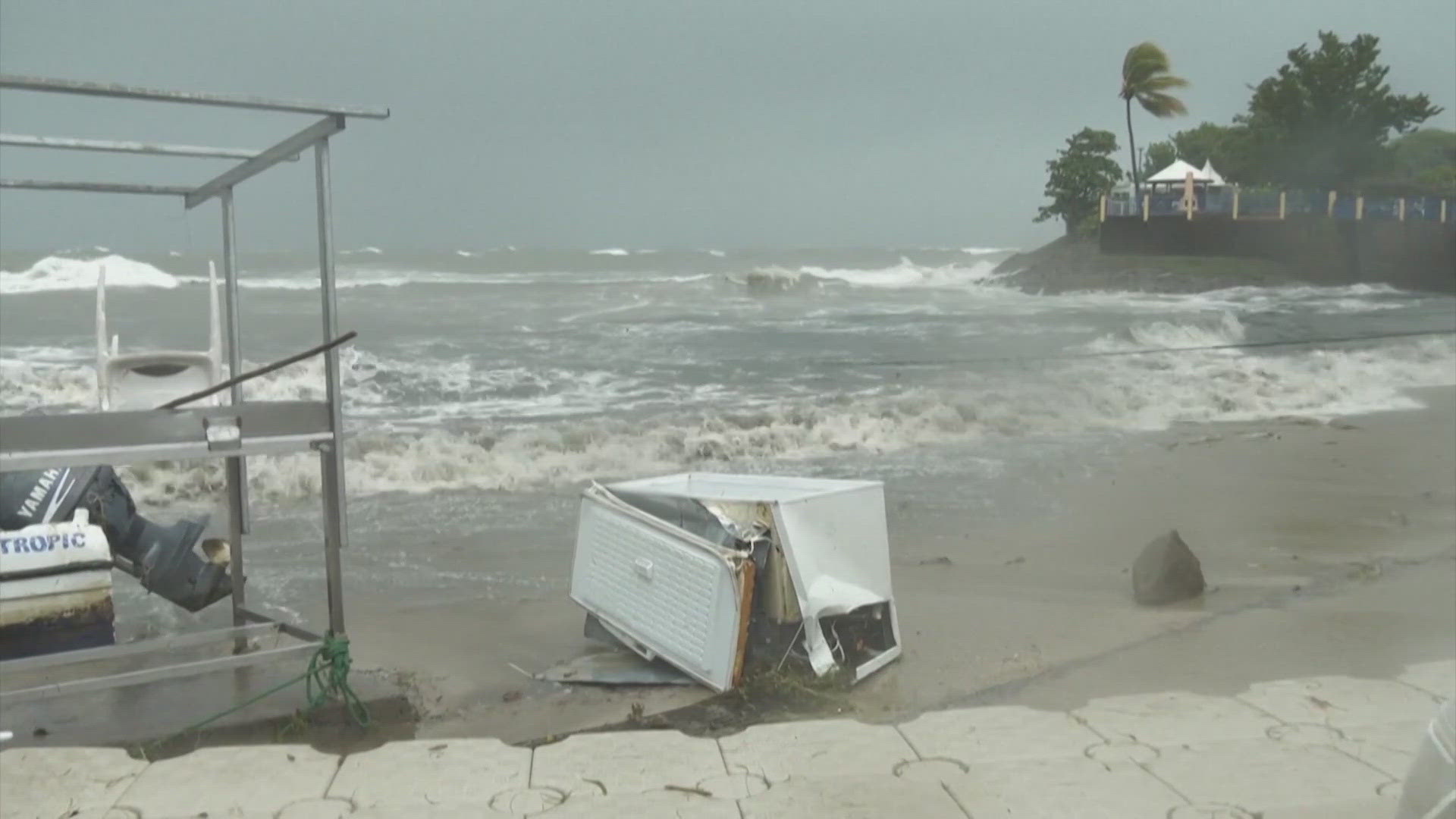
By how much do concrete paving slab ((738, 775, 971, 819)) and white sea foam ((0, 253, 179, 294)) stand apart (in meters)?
22.3

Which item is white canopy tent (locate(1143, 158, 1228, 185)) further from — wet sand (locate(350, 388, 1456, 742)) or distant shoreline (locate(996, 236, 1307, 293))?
wet sand (locate(350, 388, 1456, 742))

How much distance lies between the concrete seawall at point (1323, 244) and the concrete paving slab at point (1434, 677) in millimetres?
21781

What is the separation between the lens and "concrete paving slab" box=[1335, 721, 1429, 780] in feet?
11.7

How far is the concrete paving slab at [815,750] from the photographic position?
3.63 m

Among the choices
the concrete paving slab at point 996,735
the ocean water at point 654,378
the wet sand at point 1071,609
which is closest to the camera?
the concrete paving slab at point 996,735

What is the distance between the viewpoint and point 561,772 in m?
3.64

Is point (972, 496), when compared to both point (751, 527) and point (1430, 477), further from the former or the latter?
point (751, 527)

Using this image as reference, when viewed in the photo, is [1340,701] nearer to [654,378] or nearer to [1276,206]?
[654,378]

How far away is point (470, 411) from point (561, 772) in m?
11.4

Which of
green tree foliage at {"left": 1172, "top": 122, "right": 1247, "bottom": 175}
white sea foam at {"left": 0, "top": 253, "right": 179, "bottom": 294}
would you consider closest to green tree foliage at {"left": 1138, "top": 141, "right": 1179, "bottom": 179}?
green tree foliage at {"left": 1172, "top": 122, "right": 1247, "bottom": 175}

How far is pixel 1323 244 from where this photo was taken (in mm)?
25781

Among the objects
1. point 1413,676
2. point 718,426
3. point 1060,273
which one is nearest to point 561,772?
point 1413,676

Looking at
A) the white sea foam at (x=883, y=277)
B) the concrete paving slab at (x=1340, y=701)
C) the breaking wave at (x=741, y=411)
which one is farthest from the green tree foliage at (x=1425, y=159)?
the concrete paving slab at (x=1340, y=701)

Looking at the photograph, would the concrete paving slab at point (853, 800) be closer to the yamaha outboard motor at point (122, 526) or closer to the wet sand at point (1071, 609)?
the wet sand at point (1071, 609)
